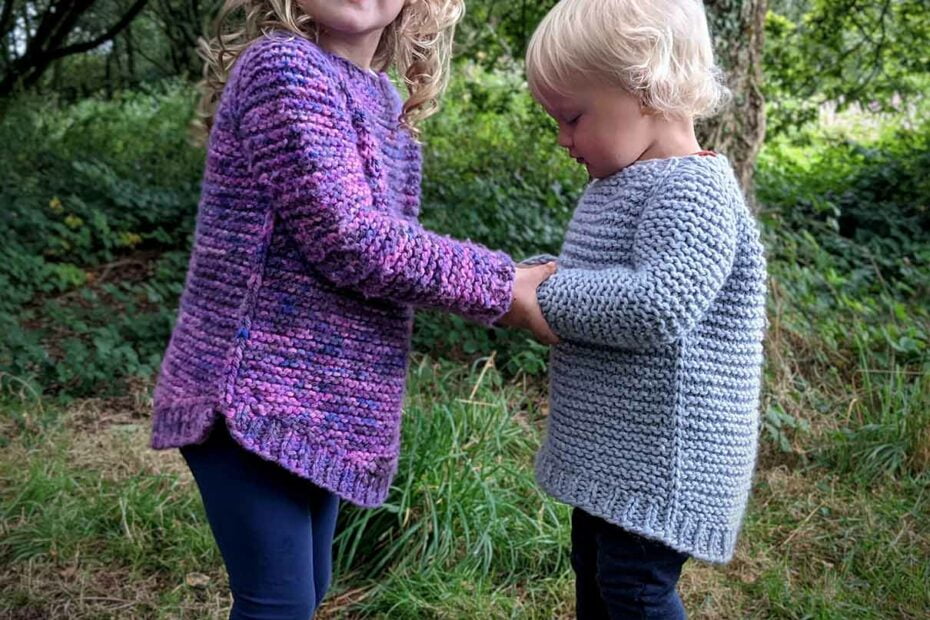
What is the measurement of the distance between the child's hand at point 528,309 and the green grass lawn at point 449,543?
3.79 feet

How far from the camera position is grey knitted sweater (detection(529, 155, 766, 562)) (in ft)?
4.82

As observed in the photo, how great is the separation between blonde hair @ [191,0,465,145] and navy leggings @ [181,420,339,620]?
25.8 inches

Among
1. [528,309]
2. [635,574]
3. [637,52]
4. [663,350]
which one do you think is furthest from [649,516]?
[637,52]

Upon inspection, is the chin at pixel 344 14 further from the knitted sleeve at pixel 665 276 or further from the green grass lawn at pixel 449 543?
the green grass lawn at pixel 449 543

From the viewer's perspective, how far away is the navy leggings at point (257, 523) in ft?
5.01

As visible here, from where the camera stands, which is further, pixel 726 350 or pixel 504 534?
pixel 504 534

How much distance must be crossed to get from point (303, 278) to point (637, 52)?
0.65 m

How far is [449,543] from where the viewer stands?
2.65 m

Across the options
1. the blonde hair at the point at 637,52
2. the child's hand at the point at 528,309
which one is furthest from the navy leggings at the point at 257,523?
the blonde hair at the point at 637,52

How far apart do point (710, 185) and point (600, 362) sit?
0.36 metres

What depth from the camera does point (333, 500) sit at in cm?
177

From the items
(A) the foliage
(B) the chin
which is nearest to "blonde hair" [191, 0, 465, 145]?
(B) the chin

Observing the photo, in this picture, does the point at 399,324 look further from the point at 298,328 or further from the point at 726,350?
the point at 726,350

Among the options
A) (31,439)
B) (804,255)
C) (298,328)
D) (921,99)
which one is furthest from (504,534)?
(921,99)
